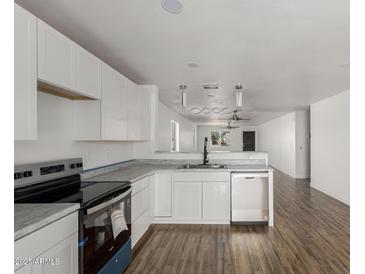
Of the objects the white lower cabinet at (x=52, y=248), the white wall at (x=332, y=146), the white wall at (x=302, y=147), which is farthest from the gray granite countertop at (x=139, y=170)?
the white wall at (x=302, y=147)

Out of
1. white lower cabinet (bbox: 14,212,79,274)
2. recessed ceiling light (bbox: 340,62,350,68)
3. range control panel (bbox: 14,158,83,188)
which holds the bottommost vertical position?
white lower cabinet (bbox: 14,212,79,274)

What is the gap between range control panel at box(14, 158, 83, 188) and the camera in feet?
6.19

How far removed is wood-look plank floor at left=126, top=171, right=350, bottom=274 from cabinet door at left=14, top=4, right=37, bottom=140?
1790 mm

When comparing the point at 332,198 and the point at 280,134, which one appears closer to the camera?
the point at 332,198

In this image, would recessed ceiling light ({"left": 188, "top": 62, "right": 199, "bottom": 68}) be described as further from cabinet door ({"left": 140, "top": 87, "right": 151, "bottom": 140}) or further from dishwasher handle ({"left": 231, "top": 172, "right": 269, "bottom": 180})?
dishwasher handle ({"left": 231, "top": 172, "right": 269, "bottom": 180})

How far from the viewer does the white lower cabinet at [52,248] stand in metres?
1.23

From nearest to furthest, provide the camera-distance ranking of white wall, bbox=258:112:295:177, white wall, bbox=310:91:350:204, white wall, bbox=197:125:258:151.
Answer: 1. white wall, bbox=310:91:350:204
2. white wall, bbox=258:112:295:177
3. white wall, bbox=197:125:258:151

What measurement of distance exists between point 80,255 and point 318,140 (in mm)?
6559

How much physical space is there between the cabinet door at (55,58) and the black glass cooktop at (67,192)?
0.87 metres

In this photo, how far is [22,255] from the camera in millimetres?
1219

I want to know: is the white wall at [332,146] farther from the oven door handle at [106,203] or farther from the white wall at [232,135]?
the white wall at [232,135]

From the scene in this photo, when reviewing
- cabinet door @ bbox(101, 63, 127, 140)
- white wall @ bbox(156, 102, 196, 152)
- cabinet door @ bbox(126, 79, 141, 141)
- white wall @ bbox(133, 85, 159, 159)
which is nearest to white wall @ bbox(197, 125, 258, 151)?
white wall @ bbox(156, 102, 196, 152)
